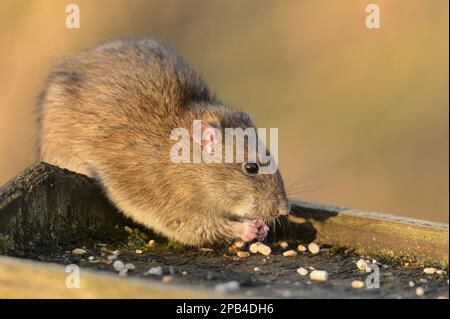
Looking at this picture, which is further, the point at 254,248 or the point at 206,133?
the point at 206,133

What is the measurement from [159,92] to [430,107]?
4.58 meters

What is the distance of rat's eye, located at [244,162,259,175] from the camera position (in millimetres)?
5551

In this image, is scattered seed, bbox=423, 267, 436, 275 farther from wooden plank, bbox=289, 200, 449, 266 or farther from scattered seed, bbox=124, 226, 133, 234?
scattered seed, bbox=124, 226, 133, 234

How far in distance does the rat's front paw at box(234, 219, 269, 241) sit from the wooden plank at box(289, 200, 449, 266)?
1.05 ft

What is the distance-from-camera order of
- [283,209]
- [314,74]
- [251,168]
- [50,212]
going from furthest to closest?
[314,74] → [251,168] → [283,209] → [50,212]

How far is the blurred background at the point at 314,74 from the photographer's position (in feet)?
30.1

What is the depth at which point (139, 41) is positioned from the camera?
6.45 m

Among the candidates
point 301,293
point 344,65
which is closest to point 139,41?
point 301,293

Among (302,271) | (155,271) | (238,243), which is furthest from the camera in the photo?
(238,243)

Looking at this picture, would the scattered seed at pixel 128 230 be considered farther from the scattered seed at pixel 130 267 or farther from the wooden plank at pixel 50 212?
the scattered seed at pixel 130 267

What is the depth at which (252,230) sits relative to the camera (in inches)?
206

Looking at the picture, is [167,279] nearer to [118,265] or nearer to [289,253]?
[118,265]

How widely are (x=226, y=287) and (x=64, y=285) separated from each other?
77 cm

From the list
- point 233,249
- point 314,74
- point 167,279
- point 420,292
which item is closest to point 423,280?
point 420,292
